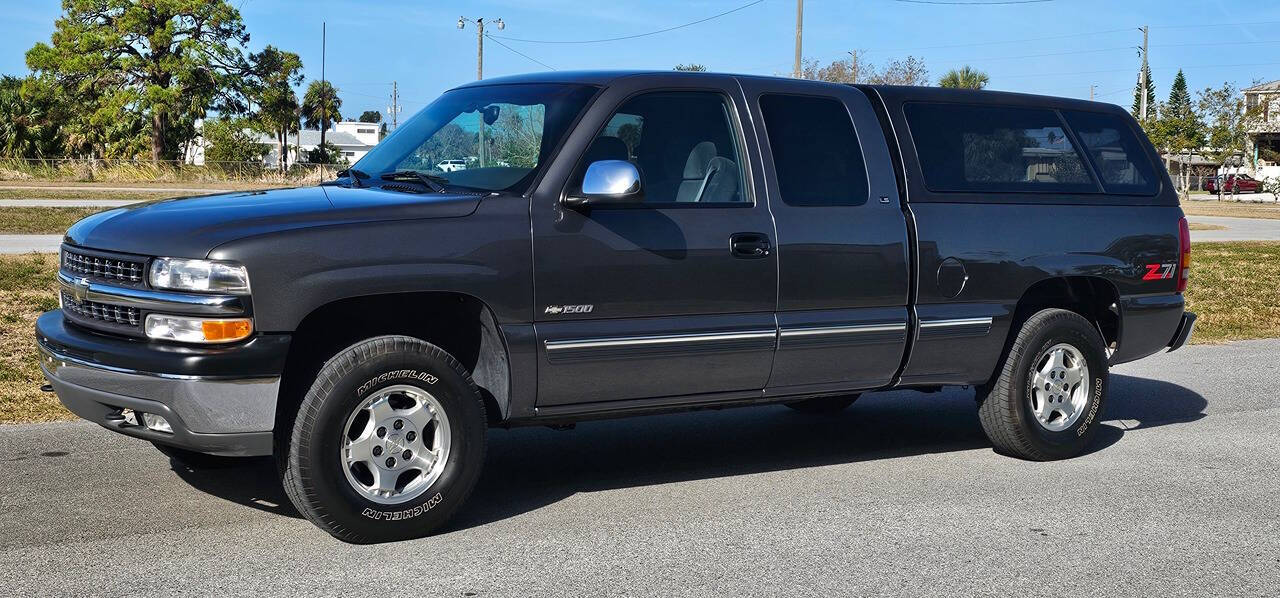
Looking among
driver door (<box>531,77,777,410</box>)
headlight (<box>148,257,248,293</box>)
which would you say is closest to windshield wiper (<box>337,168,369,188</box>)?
driver door (<box>531,77,777,410</box>)

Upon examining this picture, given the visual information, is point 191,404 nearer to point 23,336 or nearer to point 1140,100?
point 23,336

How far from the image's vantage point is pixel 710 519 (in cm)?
560

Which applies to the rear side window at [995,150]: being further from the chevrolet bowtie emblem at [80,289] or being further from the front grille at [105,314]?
the chevrolet bowtie emblem at [80,289]

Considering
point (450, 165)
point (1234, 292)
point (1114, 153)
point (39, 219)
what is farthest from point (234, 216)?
point (39, 219)

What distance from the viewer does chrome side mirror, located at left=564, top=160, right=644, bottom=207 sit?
17.4 ft

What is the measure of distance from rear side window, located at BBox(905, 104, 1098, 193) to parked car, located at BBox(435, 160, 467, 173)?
2293mm

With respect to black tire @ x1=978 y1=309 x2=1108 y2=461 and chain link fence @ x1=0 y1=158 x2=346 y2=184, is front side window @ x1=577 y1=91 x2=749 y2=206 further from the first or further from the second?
chain link fence @ x1=0 y1=158 x2=346 y2=184

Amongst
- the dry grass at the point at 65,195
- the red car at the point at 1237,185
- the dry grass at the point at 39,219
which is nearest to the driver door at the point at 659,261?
the dry grass at the point at 39,219

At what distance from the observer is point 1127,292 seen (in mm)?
7180

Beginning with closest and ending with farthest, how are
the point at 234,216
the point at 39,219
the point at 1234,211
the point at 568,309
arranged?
the point at 234,216, the point at 568,309, the point at 39,219, the point at 1234,211

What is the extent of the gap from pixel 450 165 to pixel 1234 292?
42.5ft

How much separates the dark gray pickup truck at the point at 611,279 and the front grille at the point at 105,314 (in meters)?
0.02

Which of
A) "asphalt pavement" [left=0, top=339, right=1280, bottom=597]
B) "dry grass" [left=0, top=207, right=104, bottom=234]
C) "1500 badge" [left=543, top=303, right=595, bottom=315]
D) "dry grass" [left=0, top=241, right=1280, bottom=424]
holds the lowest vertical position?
"asphalt pavement" [left=0, top=339, right=1280, bottom=597]

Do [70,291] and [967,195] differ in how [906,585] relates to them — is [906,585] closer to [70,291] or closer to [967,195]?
[967,195]
